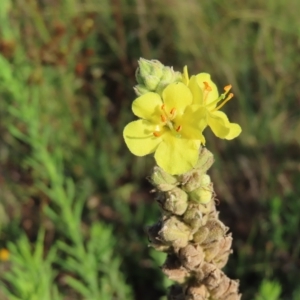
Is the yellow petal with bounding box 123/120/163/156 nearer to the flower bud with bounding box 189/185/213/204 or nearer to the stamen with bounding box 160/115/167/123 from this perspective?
the stamen with bounding box 160/115/167/123

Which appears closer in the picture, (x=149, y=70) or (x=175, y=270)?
(x=149, y=70)

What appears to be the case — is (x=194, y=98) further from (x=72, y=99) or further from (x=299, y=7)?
(x=299, y=7)

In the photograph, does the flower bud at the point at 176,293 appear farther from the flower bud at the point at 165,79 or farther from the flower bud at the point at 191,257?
the flower bud at the point at 165,79

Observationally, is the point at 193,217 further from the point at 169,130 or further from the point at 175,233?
the point at 169,130

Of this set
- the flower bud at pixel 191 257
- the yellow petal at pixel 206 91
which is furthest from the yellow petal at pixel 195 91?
the flower bud at pixel 191 257

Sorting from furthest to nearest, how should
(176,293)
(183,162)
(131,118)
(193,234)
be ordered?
(131,118), (176,293), (193,234), (183,162)

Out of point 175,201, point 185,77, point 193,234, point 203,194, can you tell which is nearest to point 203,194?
point 203,194

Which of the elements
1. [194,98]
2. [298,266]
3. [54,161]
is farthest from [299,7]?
[194,98]

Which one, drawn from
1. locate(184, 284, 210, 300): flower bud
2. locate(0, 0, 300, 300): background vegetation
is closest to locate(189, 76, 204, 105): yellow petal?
locate(184, 284, 210, 300): flower bud
